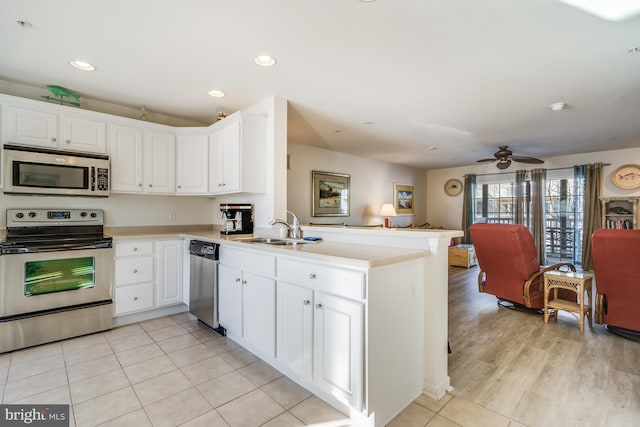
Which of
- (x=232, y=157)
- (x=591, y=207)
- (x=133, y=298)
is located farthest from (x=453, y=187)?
(x=133, y=298)

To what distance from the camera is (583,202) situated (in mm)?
5992

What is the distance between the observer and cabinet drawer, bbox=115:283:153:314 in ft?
9.73

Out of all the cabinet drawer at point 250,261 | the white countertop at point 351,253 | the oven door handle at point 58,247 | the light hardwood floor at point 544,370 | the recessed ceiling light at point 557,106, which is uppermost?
the recessed ceiling light at point 557,106

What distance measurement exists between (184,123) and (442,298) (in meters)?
3.75

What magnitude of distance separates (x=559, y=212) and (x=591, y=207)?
0.57m

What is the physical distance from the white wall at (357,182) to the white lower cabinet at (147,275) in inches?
85.0

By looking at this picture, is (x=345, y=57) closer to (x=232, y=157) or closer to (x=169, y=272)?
(x=232, y=157)

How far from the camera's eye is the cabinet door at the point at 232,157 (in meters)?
3.04

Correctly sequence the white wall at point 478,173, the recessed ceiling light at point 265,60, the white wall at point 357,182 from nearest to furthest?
the recessed ceiling light at point 265,60 < the white wall at point 357,182 < the white wall at point 478,173

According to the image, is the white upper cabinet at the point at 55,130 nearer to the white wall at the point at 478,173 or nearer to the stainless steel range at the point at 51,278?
the stainless steel range at the point at 51,278

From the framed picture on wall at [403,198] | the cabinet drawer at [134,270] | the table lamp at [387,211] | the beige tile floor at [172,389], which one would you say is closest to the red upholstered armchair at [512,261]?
the beige tile floor at [172,389]

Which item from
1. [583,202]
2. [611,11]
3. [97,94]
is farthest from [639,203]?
[97,94]

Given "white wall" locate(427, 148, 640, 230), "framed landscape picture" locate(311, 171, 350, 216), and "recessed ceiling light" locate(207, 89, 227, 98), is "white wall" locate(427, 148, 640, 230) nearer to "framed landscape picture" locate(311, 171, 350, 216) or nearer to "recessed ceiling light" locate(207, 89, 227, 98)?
"framed landscape picture" locate(311, 171, 350, 216)

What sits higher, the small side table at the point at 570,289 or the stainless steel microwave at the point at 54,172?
the stainless steel microwave at the point at 54,172
